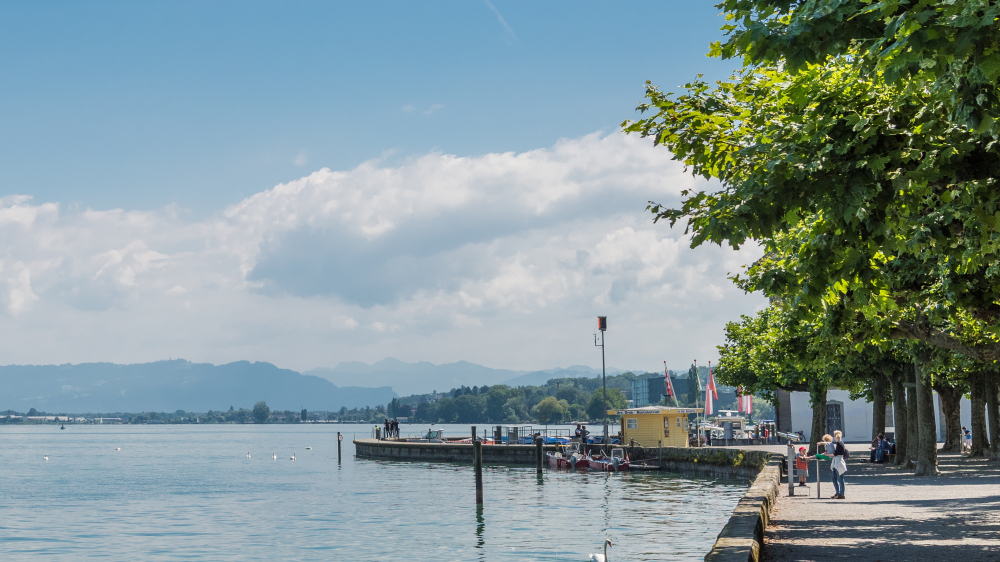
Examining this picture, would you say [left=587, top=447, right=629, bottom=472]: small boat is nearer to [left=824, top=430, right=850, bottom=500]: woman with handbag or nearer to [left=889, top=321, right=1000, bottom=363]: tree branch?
[left=824, top=430, right=850, bottom=500]: woman with handbag

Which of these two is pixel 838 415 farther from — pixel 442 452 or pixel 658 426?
pixel 442 452

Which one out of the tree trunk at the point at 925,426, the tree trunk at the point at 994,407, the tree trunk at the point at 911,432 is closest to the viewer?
the tree trunk at the point at 925,426

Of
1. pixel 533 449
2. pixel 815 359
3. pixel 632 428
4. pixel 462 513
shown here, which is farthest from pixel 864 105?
pixel 533 449

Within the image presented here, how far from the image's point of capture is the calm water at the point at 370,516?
32.9 meters

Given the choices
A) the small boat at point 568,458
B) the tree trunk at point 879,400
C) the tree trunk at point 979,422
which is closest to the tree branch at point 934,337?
the tree trunk at point 879,400

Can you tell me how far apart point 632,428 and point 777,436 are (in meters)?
15.4

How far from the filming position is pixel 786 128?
452 inches

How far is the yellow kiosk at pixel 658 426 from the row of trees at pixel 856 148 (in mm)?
51848

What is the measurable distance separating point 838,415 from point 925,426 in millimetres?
63416

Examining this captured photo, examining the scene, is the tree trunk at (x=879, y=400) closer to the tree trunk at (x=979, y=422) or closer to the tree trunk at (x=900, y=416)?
the tree trunk at (x=900, y=416)

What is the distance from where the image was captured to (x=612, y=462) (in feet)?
219

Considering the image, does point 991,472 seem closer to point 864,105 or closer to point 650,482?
point 650,482

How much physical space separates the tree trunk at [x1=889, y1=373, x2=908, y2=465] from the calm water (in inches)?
304

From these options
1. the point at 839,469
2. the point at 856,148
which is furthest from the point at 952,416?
the point at 856,148
